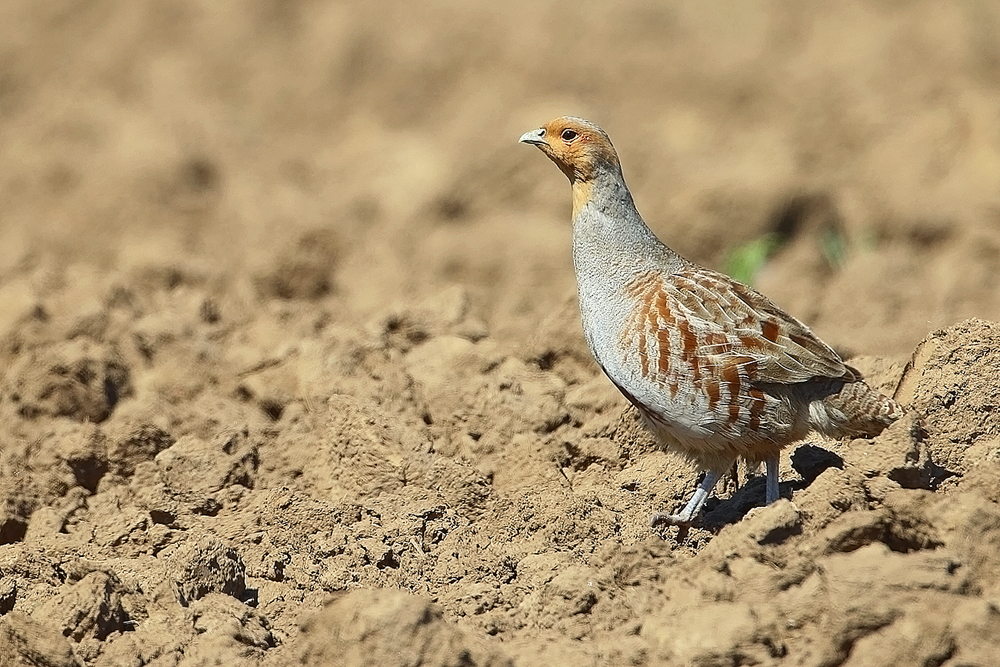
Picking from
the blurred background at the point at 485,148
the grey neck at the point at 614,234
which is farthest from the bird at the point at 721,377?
the blurred background at the point at 485,148

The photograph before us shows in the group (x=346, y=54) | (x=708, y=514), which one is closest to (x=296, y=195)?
(x=346, y=54)

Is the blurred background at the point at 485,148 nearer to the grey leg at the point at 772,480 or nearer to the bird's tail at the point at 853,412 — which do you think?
the bird's tail at the point at 853,412

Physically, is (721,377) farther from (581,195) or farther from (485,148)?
(485,148)

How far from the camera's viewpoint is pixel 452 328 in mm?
6828

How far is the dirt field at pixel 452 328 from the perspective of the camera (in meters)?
3.91

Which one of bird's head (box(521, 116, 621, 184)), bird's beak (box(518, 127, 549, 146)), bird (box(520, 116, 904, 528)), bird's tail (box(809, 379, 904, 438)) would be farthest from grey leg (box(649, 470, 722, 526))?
bird's beak (box(518, 127, 549, 146))

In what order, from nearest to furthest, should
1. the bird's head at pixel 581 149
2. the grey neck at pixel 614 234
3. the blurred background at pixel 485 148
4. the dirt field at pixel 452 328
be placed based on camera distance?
the dirt field at pixel 452 328, the grey neck at pixel 614 234, the bird's head at pixel 581 149, the blurred background at pixel 485 148

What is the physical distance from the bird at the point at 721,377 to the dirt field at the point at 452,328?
176mm

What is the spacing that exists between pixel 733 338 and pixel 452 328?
→ 7.85 ft

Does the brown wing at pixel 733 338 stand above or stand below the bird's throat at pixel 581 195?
below

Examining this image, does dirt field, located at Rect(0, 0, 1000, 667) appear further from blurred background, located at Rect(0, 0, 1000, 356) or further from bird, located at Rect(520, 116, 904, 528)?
bird, located at Rect(520, 116, 904, 528)

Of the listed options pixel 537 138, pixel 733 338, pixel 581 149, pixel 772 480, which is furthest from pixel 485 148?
pixel 772 480

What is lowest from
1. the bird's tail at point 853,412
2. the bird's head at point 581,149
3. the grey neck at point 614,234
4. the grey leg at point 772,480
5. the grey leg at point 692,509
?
the grey leg at point 692,509

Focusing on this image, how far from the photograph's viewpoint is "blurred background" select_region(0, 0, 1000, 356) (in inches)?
346
